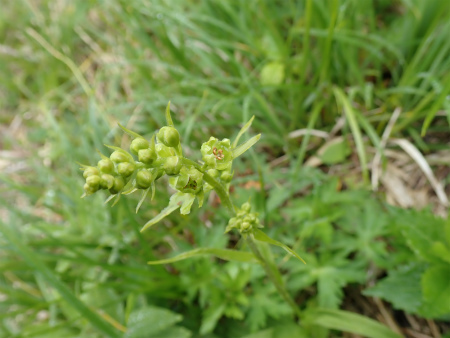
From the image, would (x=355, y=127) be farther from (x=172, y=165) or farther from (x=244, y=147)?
(x=172, y=165)

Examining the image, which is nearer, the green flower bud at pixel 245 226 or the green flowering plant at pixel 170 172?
the green flowering plant at pixel 170 172

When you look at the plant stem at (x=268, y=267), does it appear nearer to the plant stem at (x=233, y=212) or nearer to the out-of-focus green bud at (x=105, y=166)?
A: the plant stem at (x=233, y=212)

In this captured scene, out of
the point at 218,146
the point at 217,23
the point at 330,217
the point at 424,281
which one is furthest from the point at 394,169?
the point at 218,146

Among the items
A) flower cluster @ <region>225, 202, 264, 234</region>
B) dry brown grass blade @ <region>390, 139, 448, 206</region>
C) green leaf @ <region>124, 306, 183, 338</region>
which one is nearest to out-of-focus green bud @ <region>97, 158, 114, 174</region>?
flower cluster @ <region>225, 202, 264, 234</region>

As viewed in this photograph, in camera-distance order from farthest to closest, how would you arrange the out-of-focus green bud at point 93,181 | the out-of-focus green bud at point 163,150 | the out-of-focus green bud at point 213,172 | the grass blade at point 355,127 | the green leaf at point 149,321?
the grass blade at point 355,127 < the green leaf at point 149,321 < the out-of-focus green bud at point 213,172 < the out-of-focus green bud at point 163,150 < the out-of-focus green bud at point 93,181

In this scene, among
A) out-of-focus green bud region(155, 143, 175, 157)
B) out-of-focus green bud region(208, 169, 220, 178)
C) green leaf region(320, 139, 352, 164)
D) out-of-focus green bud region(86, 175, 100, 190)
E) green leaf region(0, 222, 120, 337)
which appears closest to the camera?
out-of-focus green bud region(86, 175, 100, 190)

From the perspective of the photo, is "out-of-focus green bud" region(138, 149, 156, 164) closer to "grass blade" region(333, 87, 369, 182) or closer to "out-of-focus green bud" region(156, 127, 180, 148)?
"out-of-focus green bud" region(156, 127, 180, 148)

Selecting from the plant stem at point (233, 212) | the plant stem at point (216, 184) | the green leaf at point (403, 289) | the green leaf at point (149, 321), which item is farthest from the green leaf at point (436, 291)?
the green leaf at point (149, 321)
